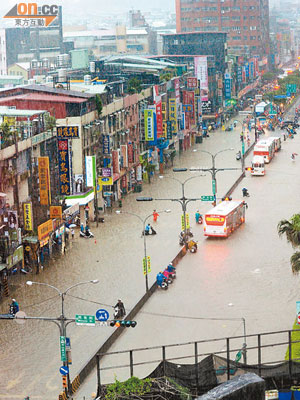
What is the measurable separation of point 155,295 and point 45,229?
12562mm

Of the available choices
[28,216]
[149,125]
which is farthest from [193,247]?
[149,125]

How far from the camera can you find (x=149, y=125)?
112625mm

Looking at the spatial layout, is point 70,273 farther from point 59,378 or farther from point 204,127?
point 204,127

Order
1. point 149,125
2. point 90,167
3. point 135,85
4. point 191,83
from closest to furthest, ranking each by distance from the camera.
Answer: point 90,167, point 149,125, point 135,85, point 191,83

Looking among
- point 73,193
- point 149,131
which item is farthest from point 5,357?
point 149,131

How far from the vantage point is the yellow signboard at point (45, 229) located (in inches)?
2717

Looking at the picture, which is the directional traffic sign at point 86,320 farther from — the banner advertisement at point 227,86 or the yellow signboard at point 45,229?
the banner advertisement at point 227,86

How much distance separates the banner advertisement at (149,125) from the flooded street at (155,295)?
19.2 metres

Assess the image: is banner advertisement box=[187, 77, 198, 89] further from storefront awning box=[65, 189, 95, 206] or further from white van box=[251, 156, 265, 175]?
storefront awning box=[65, 189, 95, 206]

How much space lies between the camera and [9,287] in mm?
63750

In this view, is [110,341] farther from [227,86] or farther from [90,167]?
[227,86]

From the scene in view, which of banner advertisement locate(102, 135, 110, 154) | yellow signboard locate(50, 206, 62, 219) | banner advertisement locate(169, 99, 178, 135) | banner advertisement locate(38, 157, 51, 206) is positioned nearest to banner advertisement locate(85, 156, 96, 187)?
banner advertisement locate(102, 135, 110, 154)

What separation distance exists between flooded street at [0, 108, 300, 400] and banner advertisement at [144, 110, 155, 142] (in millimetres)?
19173

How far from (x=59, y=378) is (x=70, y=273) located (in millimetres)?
20509
